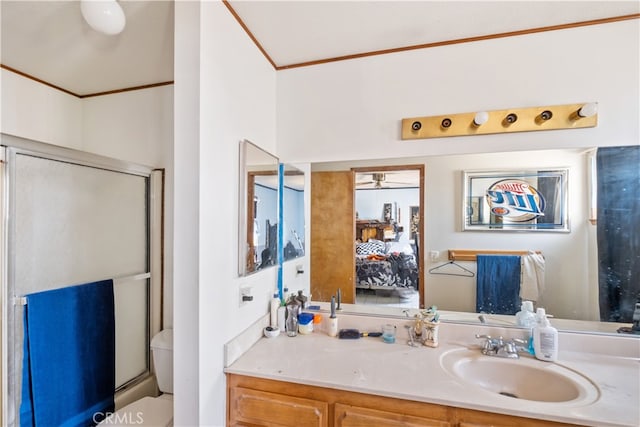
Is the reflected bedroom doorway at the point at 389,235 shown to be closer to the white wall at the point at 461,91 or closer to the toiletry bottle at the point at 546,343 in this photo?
the white wall at the point at 461,91

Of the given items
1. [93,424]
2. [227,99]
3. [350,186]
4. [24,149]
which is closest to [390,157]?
[350,186]

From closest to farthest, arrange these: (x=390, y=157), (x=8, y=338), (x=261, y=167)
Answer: (x=8, y=338) < (x=261, y=167) < (x=390, y=157)

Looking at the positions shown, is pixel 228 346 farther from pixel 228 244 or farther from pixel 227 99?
pixel 227 99

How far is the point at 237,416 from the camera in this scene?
126 cm

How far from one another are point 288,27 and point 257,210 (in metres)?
0.92

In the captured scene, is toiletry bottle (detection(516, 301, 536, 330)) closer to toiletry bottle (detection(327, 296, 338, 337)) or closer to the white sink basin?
the white sink basin

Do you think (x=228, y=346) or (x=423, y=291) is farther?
(x=423, y=291)

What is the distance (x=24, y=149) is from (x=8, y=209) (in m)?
0.27

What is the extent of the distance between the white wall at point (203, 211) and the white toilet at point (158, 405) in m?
0.49

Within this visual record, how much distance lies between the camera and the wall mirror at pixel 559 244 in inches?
55.3

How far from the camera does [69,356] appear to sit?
1.46 m

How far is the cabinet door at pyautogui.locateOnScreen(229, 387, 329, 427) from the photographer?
116cm

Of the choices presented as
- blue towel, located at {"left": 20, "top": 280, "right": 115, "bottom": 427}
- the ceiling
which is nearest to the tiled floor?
the ceiling

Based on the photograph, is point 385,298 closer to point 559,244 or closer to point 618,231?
point 559,244
